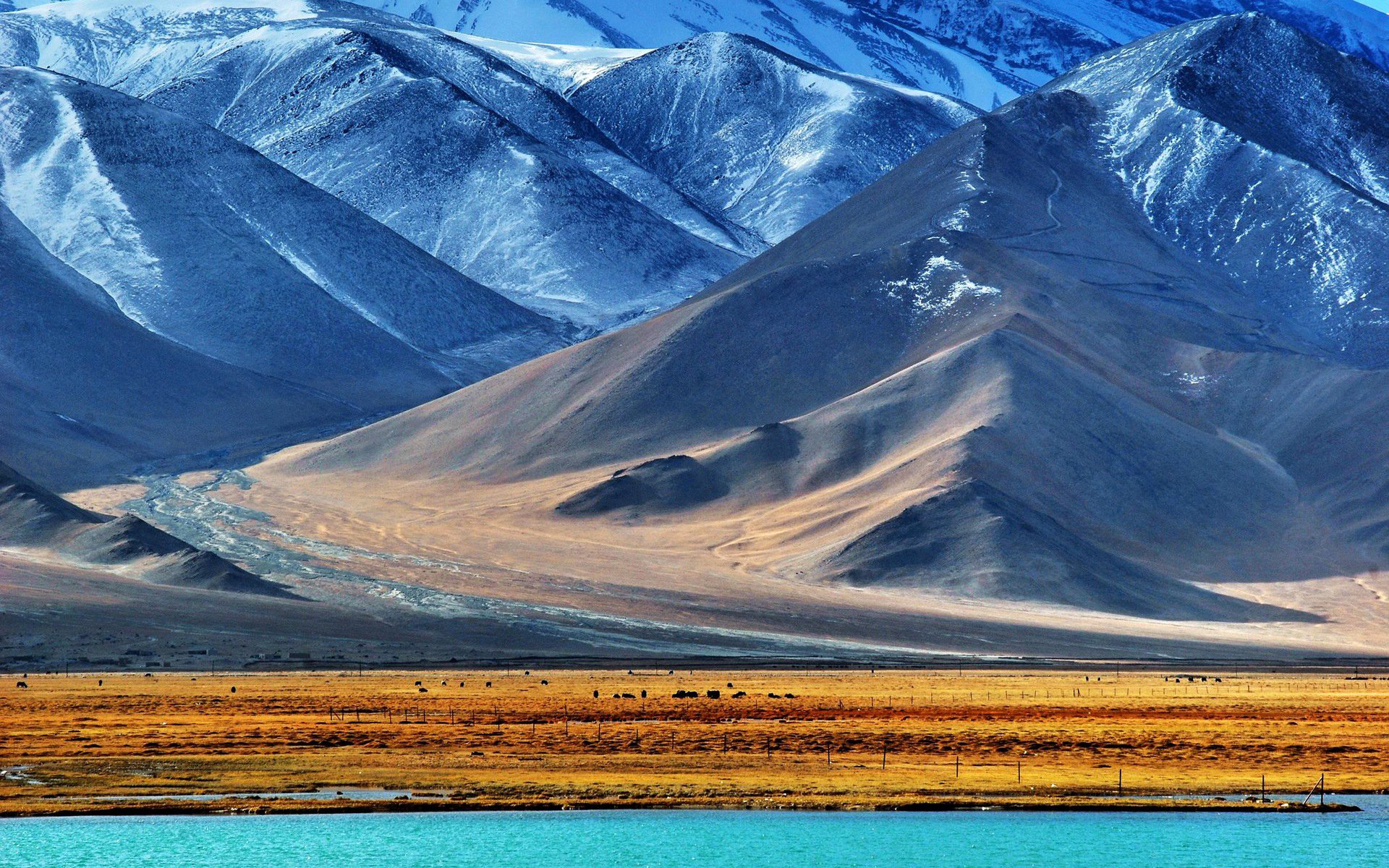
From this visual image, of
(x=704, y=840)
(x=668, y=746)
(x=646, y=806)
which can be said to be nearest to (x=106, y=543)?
(x=668, y=746)

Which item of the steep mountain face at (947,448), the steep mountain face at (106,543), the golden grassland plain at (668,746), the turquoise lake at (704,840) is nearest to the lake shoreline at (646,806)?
the golden grassland plain at (668,746)

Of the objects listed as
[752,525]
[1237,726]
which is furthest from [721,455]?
[1237,726]

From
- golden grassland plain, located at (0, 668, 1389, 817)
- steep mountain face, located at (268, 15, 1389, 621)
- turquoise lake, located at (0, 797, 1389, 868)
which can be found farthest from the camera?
steep mountain face, located at (268, 15, 1389, 621)

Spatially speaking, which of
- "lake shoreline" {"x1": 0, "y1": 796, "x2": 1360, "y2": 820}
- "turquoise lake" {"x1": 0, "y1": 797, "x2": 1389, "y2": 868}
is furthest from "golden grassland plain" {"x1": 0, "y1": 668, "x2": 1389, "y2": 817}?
"turquoise lake" {"x1": 0, "y1": 797, "x2": 1389, "y2": 868}

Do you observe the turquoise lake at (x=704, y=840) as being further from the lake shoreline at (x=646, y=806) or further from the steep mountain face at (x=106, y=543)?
the steep mountain face at (x=106, y=543)

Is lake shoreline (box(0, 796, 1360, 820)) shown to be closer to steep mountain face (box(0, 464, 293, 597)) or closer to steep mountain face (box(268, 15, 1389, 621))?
steep mountain face (box(0, 464, 293, 597))

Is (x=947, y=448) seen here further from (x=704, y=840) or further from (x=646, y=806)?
(x=704, y=840)
